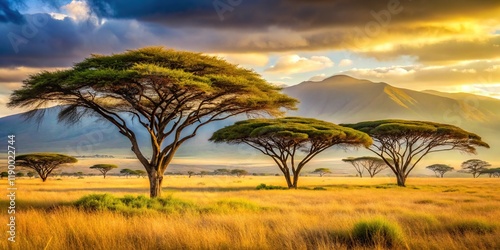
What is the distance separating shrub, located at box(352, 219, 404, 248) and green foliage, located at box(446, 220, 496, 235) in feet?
8.26

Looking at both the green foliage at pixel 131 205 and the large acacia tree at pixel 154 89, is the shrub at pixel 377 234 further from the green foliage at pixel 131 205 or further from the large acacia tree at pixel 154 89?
the large acacia tree at pixel 154 89

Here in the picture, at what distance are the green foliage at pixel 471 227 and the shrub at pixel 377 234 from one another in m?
2.52

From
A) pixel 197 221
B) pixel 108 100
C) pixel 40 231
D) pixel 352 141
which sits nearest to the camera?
pixel 40 231

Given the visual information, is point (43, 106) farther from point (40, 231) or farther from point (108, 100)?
point (40, 231)

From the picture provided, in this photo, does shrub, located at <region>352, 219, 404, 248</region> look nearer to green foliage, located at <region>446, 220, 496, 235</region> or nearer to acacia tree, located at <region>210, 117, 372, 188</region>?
green foliage, located at <region>446, 220, 496, 235</region>

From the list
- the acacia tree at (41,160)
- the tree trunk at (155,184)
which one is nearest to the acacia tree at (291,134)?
the tree trunk at (155,184)

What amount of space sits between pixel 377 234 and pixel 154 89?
540 inches

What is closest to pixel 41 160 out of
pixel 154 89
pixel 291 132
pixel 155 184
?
pixel 291 132

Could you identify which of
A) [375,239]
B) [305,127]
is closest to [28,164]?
[305,127]

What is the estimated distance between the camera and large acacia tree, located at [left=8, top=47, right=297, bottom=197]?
19.9 m

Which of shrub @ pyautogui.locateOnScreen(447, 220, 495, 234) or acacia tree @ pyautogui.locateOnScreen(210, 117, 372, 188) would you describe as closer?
shrub @ pyautogui.locateOnScreen(447, 220, 495, 234)

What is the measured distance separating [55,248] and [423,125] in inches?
1737

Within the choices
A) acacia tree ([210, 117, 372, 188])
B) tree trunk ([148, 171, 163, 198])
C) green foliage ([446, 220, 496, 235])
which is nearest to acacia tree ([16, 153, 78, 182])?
→ acacia tree ([210, 117, 372, 188])

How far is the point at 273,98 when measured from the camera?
24.4 m
